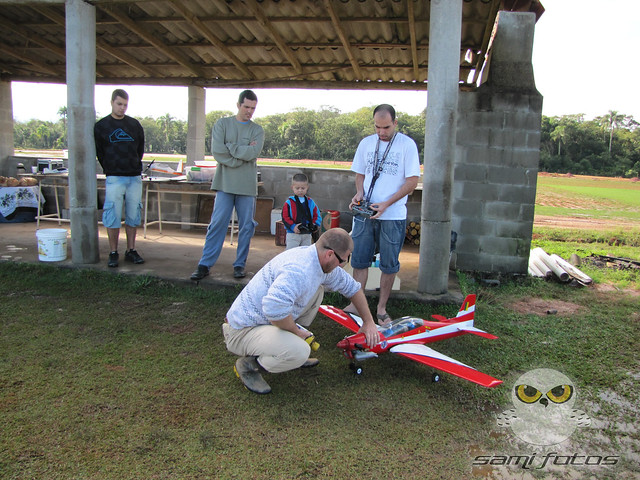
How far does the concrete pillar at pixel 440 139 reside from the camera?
4.76 m

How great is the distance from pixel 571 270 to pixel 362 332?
4774 millimetres

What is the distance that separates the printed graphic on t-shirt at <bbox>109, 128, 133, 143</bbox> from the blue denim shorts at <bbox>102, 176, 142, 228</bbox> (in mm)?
443

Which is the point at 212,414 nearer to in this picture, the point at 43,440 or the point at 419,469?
the point at 43,440

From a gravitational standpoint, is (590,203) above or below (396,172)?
below

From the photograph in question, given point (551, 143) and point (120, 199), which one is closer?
point (120, 199)

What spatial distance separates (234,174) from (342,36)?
368cm

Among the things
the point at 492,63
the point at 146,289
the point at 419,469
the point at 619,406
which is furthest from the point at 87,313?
the point at 492,63

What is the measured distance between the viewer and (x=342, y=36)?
7.58 metres

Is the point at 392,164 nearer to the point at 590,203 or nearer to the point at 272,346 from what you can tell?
the point at 272,346

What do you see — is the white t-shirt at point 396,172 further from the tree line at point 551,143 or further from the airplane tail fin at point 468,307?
the tree line at point 551,143

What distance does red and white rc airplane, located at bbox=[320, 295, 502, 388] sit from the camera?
3.31 meters

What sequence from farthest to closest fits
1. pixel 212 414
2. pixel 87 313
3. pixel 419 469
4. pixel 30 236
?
pixel 30 236
pixel 87 313
pixel 212 414
pixel 419 469

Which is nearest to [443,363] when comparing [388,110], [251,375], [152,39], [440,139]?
[251,375]

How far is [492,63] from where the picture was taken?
6137 mm
